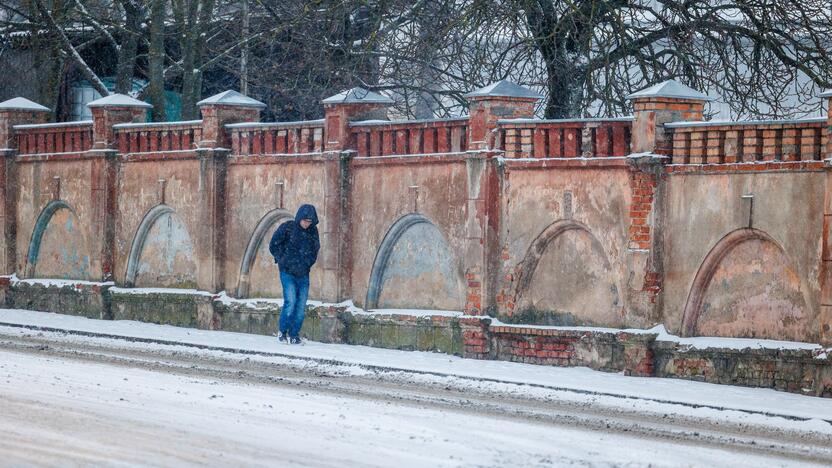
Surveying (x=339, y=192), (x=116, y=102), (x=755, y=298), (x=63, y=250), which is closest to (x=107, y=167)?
(x=116, y=102)

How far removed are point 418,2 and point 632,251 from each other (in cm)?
727

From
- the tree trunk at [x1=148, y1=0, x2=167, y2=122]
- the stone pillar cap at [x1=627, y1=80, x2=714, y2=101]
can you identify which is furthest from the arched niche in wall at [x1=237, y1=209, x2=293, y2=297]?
the tree trunk at [x1=148, y1=0, x2=167, y2=122]

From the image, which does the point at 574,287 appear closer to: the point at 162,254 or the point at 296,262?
the point at 296,262

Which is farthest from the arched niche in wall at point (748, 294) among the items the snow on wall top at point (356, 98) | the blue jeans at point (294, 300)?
the snow on wall top at point (356, 98)

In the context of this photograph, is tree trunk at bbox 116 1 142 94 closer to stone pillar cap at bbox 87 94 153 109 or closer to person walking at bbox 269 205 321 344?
stone pillar cap at bbox 87 94 153 109

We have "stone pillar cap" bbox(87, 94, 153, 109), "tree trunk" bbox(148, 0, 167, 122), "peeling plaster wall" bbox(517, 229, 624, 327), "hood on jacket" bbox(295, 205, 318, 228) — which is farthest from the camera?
"tree trunk" bbox(148, 0, 167, 122)

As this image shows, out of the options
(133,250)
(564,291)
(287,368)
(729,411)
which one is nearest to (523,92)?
(564,291)

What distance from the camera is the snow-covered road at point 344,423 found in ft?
33.4

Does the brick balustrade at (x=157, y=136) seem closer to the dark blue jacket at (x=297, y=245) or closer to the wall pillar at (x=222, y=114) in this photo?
the wall pillar at (x=222, y=114)

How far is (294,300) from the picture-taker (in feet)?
59.8

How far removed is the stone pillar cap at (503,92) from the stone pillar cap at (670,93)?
1.82m

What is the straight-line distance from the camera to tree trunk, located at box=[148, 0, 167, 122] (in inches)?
1076

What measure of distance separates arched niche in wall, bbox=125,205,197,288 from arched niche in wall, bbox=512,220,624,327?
19.0ft

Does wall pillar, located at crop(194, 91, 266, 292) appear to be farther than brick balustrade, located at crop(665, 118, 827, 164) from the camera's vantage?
Yes
